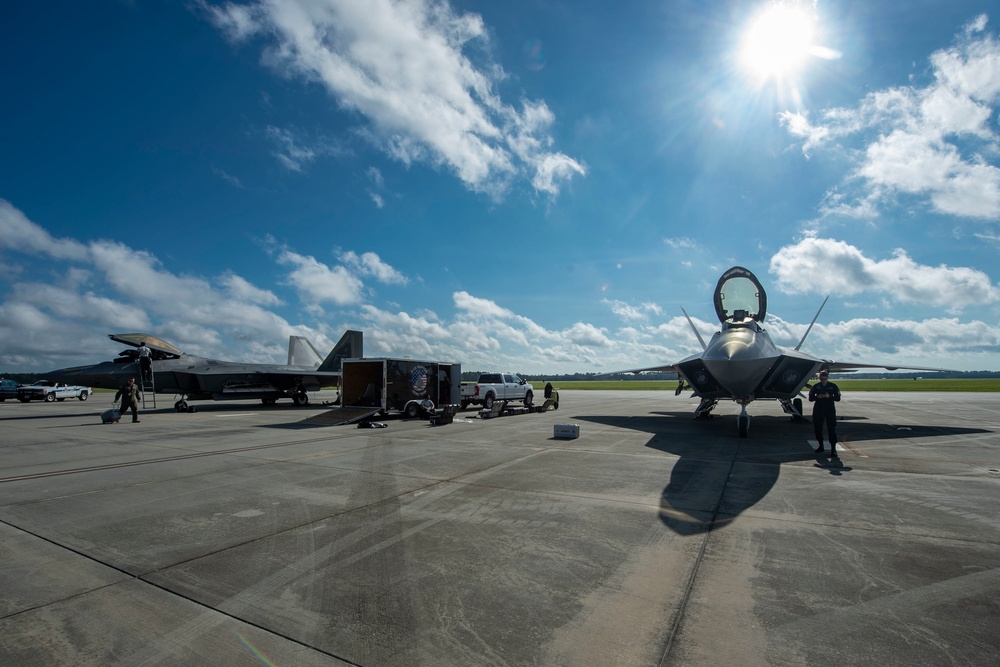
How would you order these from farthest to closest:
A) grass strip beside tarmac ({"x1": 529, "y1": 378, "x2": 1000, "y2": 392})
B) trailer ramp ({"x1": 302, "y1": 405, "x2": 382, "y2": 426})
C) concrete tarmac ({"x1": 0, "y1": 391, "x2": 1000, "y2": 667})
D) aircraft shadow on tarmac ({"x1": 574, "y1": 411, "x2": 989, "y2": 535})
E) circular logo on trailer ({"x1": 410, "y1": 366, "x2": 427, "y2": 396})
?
grass strip beside tarmac ({"x1": 529, "y1": 378, "x2": 1000, "y2": 392}), circular logo on trailer ({"x1": 410, "y1": 366, "x2": 427, "y2": 396}), trailer ramp ({"x1": 302, "y1": 405, "x2": 382, "y2": 426}), aircraft shadow on tarmac ({"x1": 574, "y1": 411, "x2": 989, "y2": 535}), concrete tarmac ({"x1": 0, "y1": 391, "x2": 1000, "y2": 667})

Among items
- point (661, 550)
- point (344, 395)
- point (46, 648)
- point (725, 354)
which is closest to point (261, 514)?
point (46, 648)

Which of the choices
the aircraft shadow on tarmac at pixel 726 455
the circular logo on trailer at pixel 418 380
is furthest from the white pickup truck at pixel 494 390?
the aircraft shadow on tarmac at pixel 726 455

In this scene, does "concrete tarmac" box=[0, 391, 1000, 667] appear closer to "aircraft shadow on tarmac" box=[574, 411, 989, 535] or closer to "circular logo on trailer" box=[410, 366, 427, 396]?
"aircraft shadow on tarmac" box=[574, 411, 989, 535]

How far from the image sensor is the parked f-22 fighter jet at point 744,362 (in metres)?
12.5

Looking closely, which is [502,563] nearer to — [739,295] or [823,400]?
[823,400]

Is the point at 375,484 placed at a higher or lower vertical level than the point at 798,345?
lower

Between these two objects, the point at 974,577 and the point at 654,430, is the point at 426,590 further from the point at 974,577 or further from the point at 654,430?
the point at 654,430

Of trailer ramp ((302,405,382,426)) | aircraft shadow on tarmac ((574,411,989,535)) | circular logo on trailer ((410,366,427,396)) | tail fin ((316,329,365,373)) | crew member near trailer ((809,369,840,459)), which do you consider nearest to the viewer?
aircraft shadow on tarmac ((574,411,989,535))

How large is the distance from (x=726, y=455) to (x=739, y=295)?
8820 millimetres

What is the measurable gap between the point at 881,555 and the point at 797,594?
1.39 metres

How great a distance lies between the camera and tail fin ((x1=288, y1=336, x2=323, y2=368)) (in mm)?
34344

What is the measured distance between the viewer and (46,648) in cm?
280

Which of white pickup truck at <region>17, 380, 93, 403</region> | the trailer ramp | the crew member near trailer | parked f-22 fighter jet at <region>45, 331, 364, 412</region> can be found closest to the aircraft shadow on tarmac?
the crew member near trailer

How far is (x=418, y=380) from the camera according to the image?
18.6 meters
